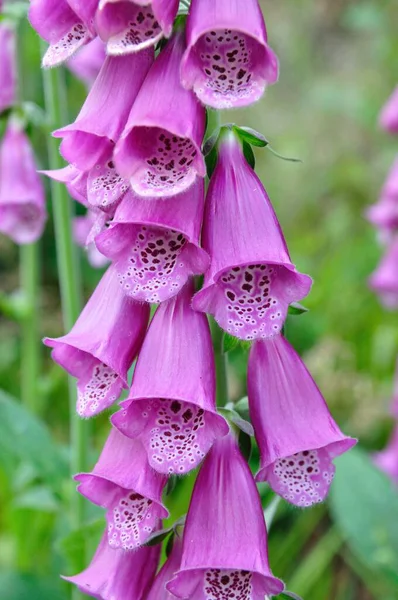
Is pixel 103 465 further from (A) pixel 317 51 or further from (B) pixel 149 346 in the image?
(A) pixel 317 51

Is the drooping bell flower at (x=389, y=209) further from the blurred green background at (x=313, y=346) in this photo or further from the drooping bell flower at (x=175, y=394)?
the drooping bell flower at (x=175, y=394)

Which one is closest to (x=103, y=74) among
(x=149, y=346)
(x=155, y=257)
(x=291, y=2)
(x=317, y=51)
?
(x=155, y=257)

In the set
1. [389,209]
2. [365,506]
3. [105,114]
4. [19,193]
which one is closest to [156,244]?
[105,114]

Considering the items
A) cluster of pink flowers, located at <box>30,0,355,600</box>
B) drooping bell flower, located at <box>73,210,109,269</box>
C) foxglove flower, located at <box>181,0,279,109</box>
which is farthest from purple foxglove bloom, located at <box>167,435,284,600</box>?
foxglove flower, located at <box>181,0,279,109</box>

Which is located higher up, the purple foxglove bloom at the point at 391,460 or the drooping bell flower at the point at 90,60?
the drooping bell flower at the point at 90,60

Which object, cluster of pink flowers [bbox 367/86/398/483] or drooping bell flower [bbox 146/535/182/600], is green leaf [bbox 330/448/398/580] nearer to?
cluster of pink flowers [bbox 367/86/398/483]

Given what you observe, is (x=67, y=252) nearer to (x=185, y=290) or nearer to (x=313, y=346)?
(x=185, y=290)

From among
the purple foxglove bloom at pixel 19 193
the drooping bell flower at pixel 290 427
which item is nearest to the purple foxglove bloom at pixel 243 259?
the drooping bell flower at pixel 290 427
